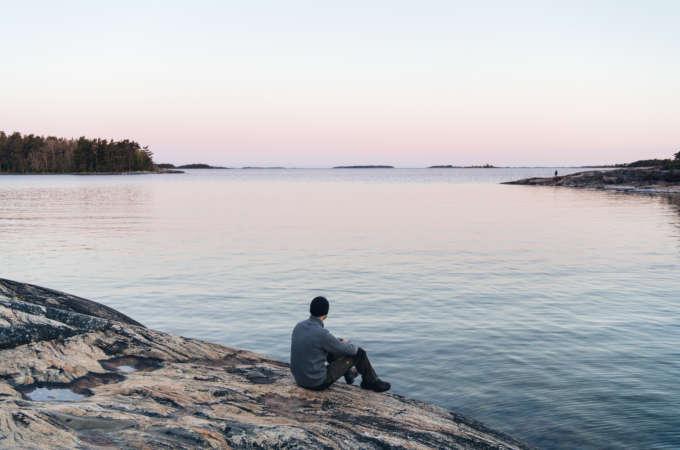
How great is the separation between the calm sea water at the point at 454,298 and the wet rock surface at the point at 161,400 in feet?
12.4

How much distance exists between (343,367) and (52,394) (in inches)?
192

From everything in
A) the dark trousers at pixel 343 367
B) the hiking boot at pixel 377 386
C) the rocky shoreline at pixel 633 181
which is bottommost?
the hiking boot at pixel 377 386

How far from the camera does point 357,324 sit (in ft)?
66.5

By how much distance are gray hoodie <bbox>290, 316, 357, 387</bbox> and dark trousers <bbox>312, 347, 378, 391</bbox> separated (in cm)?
15

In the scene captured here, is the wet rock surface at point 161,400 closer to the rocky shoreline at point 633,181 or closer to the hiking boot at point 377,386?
the hiking boot at point 377,386

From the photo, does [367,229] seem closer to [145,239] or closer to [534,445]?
[145,239]

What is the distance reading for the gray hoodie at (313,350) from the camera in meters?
10.2

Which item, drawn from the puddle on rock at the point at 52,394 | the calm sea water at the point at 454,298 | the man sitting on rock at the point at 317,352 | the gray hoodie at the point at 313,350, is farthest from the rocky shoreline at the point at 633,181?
the puddle on rock at the point at 52,394

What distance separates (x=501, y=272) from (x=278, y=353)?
17.2 m

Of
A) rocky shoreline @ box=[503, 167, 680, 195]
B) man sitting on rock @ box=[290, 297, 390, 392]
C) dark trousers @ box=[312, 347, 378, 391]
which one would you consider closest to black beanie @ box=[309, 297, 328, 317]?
man sitting on rock @ box=[290, 297, 390, 392]

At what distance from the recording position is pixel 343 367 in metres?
10.6

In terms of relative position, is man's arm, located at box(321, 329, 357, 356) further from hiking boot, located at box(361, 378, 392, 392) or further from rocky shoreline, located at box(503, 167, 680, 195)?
rocky shoreline, located at box(503, 167, 680, 195)

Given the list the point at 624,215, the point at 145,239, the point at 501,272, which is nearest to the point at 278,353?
the point at 501,272

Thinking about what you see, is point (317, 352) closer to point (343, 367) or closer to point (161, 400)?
point (343, 367)
